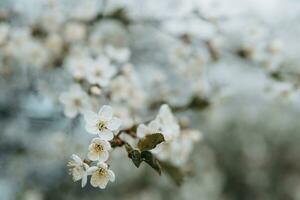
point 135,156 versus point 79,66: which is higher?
point 79,66

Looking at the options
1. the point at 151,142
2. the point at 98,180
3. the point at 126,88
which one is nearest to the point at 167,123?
the point at 151,142

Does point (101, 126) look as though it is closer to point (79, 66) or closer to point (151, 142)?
point (151, 142)

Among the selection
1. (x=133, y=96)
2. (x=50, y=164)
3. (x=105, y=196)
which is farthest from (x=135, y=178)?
(x=133, y=96)

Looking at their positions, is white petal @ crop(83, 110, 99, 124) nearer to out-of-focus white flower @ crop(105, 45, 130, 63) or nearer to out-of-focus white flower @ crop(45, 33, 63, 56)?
out-of-focus white flower @ crop(105, 45, 130, 63)

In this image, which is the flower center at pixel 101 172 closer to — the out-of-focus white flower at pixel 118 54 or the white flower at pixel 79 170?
the white flower at pixel 79 170

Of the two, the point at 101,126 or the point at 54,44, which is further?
the point at 54,44

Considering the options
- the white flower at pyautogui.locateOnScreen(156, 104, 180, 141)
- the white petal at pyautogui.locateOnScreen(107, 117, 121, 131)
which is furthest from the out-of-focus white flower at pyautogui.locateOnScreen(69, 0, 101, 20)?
the white petal at pyautogui.locateOnScreen(107, 117, 121, 131)

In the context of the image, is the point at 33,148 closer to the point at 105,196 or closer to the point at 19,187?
the point at 19,187
